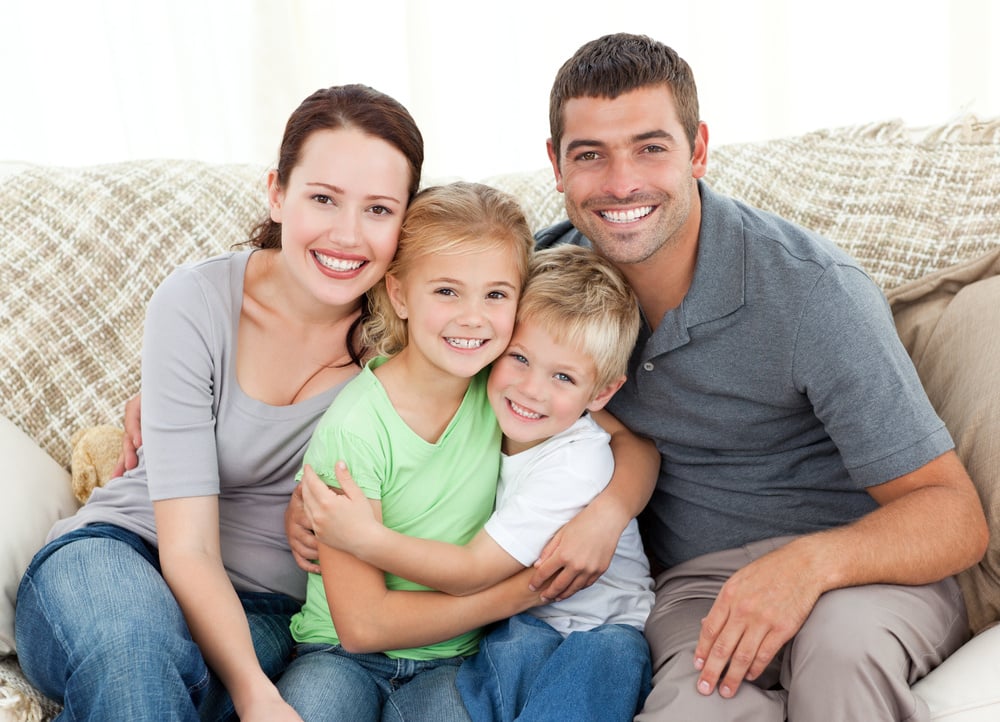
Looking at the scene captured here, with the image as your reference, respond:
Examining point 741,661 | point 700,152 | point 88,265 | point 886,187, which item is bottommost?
point 741,661

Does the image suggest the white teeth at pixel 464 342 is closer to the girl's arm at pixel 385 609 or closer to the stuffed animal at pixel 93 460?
the girl's arm at pixel 385 609

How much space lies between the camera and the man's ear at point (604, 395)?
5.42ft

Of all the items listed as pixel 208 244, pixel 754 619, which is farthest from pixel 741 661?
pixel 208 244

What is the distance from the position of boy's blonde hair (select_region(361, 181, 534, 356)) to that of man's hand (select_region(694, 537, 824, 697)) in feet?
1.95

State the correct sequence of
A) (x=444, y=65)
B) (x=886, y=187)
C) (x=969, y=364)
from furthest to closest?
(x=444, y=65) → (x=886, y=187) → (x=969, y=364)

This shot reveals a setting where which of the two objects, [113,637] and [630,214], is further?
[630,214]

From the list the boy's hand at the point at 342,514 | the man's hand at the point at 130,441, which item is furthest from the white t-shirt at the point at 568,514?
the man's hand at the point at 130,441

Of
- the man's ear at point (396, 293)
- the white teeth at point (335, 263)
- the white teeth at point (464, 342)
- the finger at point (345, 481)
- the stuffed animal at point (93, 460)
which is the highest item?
the white teeth at point (335, 263)

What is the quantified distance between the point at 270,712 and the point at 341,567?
9.0 inches

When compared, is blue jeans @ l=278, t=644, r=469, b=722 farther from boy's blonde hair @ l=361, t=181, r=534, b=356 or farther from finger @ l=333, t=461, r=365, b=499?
boy's blonde hair @ l=361, t=181, r=534, b=356

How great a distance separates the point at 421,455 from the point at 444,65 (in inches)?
60.7

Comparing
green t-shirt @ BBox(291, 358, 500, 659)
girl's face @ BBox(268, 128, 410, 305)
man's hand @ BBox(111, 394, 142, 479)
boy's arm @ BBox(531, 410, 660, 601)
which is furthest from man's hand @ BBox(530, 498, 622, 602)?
man's hand @ BBox(111, 394, 142, 479)

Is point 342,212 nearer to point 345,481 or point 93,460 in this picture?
point 345,481

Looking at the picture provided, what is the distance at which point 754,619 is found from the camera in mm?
1416
